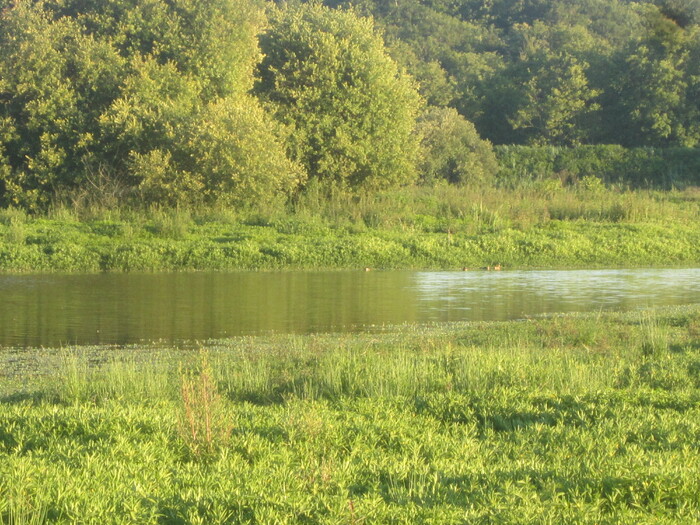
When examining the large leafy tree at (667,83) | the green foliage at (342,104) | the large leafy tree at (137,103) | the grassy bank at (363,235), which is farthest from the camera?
the large leafy tree at (667,83)

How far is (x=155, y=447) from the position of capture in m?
6.60

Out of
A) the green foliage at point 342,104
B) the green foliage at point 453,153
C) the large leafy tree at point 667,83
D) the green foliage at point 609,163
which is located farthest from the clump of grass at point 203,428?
the large leafy tree at point 667,83

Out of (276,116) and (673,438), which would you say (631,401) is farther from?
(276,116)

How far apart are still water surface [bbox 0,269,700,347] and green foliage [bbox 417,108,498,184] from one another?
725 inches

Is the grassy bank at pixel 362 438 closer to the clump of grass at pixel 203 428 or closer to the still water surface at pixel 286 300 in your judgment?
the clump of grass at pixel 203 428

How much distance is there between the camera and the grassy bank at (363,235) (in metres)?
22.7

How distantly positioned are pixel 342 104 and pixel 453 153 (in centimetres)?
1268

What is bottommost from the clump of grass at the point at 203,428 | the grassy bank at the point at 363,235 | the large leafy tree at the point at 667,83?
the clump of grass at the point at 203,428

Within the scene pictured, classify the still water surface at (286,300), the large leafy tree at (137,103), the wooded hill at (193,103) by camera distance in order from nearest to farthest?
the still water surface at (286,300) → the large leafy tree at (137,103) → the wooded hill at (193,103)

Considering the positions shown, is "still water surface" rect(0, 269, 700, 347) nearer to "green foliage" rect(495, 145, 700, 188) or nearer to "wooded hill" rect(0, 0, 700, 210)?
"wooded hill" rect(0, 0, 700, 210)

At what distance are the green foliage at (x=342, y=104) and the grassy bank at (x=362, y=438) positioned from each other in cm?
1992

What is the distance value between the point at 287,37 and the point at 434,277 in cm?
1385

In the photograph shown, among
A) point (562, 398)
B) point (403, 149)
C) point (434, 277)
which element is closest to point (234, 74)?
point (403, 149)

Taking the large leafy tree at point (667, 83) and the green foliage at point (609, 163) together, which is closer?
the green foliage at point (609, 163)
